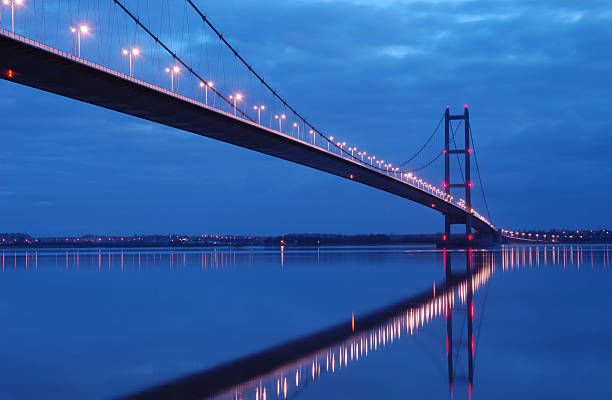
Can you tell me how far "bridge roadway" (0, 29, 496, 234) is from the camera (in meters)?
18.5

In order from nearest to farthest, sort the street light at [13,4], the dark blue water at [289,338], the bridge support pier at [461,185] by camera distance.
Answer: the dark blue water at [289,338]
the street light at [13,4]
the bridge support pier at [461,185]

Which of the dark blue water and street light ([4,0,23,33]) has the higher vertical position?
street light ([4,0,23,33])

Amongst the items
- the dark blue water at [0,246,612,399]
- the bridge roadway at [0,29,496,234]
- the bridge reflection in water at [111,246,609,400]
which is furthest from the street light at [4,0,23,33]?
the bridge reflection in water at [111,246,609,400]

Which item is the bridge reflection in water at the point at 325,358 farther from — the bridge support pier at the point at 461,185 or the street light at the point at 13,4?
the bridge support pier at the point at 461,185

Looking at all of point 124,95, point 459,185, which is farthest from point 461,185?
point 124,95

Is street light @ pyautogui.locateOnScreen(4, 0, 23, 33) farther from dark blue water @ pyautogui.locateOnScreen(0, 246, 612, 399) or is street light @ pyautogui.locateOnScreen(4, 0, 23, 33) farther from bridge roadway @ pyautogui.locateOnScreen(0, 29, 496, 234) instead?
dark blue water @ pyautogui.locateOnScreen(0, 246, 612, 399)

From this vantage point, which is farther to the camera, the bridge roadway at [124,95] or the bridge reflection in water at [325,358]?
the bridge roadway at [124,95]

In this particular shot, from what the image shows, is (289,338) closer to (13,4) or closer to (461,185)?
(13,4)

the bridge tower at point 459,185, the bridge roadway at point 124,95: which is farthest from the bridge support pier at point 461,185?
the bridge roadway at point 124,95

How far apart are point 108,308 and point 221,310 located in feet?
8.87

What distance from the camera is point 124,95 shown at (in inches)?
918

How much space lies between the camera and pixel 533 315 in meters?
12.0

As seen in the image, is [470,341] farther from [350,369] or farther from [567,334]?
[350,369]

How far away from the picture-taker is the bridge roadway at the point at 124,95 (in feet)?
60.7
